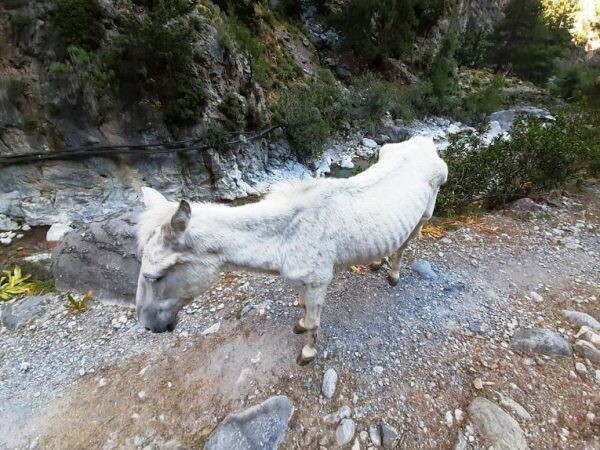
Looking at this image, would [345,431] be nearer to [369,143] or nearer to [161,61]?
[161,61]

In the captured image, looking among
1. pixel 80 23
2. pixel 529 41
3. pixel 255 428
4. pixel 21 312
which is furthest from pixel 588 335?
pixel 529 41

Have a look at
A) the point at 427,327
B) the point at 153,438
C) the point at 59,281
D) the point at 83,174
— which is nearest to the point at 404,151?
the point at 427,327

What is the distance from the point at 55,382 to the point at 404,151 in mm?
4656

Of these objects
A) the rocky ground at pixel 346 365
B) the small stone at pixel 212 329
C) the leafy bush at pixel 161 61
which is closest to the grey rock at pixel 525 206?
the rocky ground at pixel 346 365

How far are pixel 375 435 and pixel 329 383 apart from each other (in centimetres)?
59

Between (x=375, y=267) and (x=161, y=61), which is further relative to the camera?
(x=161, y=61)

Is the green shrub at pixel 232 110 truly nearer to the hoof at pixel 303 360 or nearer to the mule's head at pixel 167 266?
the mule's head at pixel 167 266

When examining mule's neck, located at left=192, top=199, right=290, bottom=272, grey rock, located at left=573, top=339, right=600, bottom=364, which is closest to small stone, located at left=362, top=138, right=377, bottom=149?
grey rock, located at left=573, top=339, right=600, bottom=364

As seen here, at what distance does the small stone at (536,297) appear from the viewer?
3.99 metres

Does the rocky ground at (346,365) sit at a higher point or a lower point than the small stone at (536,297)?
lower

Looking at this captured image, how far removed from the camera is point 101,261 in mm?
4703

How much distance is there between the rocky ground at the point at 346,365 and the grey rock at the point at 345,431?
11mm

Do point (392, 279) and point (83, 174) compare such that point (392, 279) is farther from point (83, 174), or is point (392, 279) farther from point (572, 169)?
point (83, 174)

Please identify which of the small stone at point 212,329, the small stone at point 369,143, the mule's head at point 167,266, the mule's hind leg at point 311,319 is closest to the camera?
the mule's head at point 167,266
